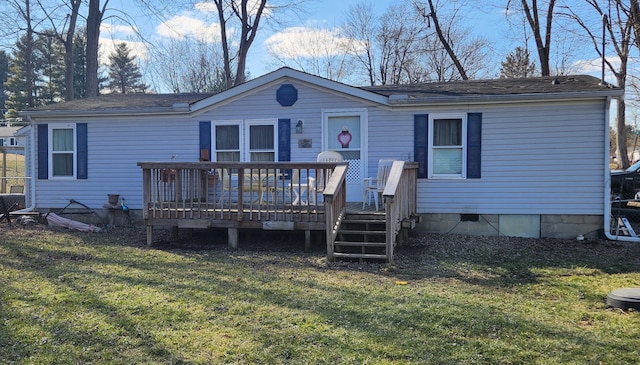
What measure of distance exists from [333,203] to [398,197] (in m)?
1.08

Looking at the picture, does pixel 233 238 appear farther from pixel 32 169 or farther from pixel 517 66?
pixel 517 66

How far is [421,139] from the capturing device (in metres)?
9.38

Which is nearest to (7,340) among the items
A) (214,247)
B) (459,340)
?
(459,340)

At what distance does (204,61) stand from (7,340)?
30.6m

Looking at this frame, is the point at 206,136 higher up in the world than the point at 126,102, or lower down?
lower down

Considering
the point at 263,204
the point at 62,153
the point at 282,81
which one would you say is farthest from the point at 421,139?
the point at 62,153

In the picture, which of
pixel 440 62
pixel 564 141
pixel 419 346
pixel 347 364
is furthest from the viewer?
pixel 440 62

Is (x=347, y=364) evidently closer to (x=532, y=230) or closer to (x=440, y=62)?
(x=532, y=230)


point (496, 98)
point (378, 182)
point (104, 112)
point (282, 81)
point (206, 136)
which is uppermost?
point (282, 81)

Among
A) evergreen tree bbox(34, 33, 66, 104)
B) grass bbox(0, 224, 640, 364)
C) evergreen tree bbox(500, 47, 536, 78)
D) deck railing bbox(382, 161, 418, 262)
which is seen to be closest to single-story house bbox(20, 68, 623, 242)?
deck railing bbox(382, 161, 418, 262)

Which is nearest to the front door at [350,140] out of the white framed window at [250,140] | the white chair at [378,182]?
Result: the white chair at [378,182]

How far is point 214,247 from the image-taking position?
8.23 metres

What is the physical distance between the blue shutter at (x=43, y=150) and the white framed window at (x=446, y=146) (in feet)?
28.3

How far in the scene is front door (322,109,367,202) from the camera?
953cm
